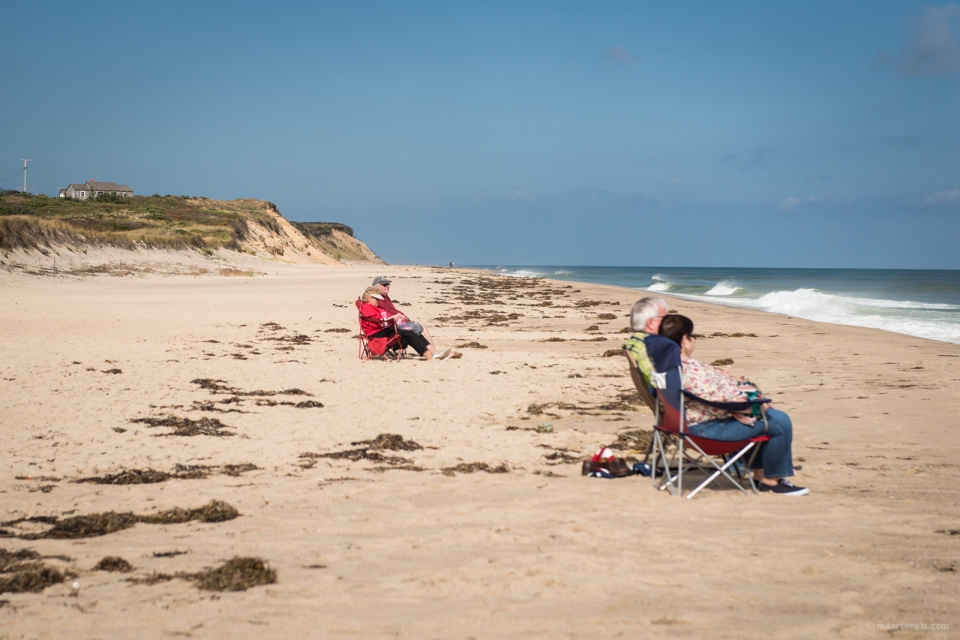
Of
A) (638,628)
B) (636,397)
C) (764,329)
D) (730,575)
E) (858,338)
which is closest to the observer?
(638,628)

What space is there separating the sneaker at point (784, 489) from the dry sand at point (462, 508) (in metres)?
0.11

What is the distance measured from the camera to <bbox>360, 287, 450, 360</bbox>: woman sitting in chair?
11.3 meters

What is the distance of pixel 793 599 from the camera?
3.54 meters

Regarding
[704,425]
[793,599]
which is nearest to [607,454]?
[704,425]

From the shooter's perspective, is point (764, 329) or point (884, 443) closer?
point (884, 443)

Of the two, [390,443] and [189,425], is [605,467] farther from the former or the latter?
[189,425]

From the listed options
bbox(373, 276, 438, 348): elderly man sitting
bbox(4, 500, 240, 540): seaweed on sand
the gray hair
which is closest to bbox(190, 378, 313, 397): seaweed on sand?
bbox(373, 276, 438, 348): elderly man sitting

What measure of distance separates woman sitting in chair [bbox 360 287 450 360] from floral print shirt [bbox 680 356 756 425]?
6.33m

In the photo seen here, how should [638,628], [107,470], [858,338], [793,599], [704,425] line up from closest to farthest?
[638,628]
[793,599]
[704,425]
[107,470]
[858,338]

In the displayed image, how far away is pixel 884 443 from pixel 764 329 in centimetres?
1059

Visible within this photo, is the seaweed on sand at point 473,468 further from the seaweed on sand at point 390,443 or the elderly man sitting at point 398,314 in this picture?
the elderly man sitting at point 398,314

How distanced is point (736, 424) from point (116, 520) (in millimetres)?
3814

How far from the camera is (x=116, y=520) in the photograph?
14.6ft

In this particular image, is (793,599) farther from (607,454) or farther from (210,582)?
(210,582)
